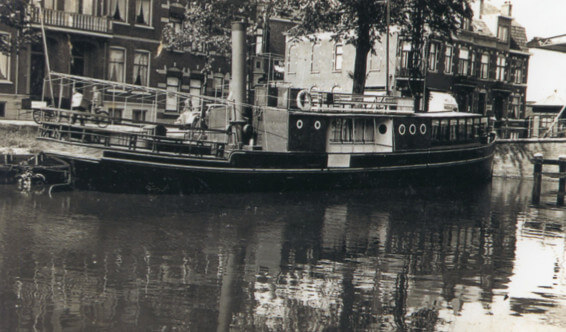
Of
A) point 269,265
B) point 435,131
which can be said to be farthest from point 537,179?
point 269,265

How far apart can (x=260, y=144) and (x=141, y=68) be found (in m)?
15.9

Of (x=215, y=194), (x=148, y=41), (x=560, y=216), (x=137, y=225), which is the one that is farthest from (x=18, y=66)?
(x=560, y=216)

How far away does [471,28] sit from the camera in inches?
1608

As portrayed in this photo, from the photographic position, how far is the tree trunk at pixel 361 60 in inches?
961

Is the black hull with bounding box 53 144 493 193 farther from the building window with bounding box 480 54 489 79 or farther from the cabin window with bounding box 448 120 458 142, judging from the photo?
the building window with bounding box 480 54 489 79

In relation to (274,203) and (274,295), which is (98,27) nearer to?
(274,203)

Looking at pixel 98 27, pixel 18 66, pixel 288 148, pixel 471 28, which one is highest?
pixel 471 28

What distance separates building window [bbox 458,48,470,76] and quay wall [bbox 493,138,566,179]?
1187 cm

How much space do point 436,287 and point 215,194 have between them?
9.11 m

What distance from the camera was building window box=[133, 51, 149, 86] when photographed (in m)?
32.9

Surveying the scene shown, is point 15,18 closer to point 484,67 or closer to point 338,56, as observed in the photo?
point 338,56

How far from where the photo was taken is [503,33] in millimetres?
43406

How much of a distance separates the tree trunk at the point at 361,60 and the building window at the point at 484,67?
769 inches

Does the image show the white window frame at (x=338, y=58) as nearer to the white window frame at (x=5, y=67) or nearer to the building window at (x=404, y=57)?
the building window at (x=404, y=57)
